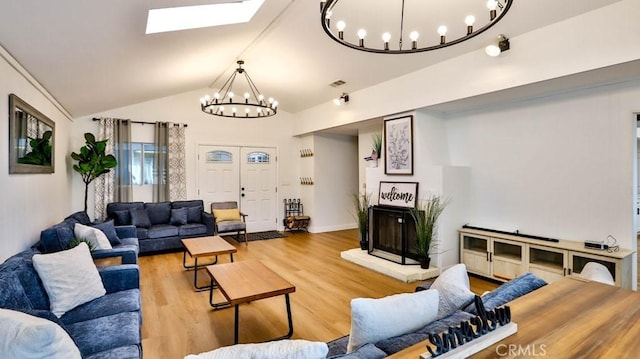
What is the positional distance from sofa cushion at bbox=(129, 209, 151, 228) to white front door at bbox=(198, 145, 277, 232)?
53.8 inches

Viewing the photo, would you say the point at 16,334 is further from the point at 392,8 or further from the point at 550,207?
the point at 550,207

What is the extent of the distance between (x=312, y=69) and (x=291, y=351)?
186 inches

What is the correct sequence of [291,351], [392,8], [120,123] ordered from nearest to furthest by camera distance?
[291,351], [392,8], [120,123]

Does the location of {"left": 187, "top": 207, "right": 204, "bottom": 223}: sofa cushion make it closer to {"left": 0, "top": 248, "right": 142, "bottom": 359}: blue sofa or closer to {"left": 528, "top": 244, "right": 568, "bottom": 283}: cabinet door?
{"left": 0, "top": 248, "right": 142, "bottom": 359}: blue sofa

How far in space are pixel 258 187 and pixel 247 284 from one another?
497 cm

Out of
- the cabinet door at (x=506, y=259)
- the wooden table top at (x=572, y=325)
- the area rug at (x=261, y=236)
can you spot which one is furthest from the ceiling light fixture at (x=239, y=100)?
the wooden table top at (x=572, y=325)

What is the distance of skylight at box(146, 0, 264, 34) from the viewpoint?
303cm

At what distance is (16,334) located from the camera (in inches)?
45.3

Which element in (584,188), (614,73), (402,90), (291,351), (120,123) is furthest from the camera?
(120,123)

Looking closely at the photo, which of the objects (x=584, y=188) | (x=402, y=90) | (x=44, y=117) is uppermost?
(x=402, y=90)

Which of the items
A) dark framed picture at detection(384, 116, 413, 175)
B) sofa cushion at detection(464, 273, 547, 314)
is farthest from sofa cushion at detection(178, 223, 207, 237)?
sofa cushion at detection(464, 273, 547, 314)

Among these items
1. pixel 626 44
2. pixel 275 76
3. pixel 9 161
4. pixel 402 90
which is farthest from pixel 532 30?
pixel 9 161

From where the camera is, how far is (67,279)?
227 centimetres

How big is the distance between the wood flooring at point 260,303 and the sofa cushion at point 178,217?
63 centimetres
